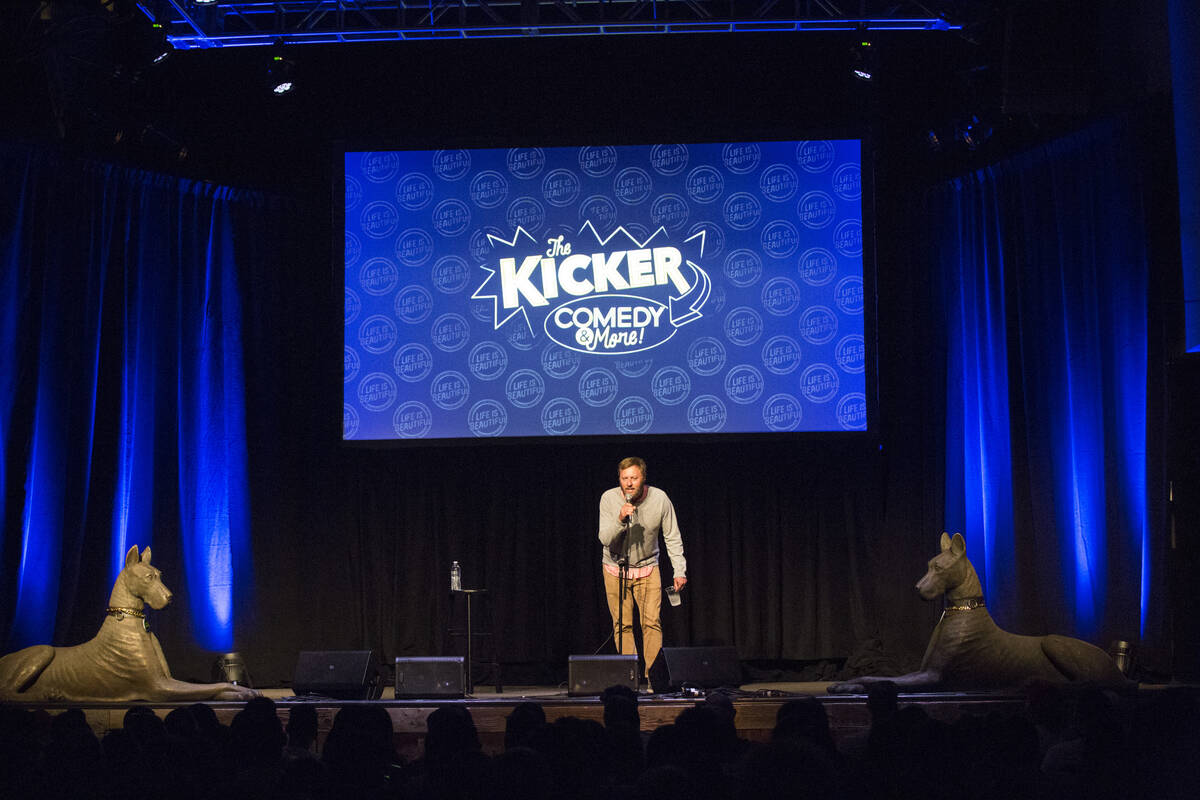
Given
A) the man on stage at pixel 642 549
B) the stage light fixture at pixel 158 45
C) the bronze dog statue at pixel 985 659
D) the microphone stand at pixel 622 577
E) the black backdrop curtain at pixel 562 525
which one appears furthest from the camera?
the black backdrop curtain at pixel 562 525

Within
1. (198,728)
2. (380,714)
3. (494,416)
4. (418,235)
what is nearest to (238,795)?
(380,714)

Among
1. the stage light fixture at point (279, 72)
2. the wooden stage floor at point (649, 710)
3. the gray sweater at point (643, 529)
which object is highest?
the stage light fixture at point (279, 72)

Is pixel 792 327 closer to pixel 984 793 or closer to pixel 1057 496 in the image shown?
pixel 1057 496

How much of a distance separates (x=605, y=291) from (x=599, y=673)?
2913 millimetres

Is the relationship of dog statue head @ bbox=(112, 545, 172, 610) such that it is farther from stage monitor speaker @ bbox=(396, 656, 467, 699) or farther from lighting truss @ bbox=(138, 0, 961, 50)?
lighting truss @ bbox=(138, 0, 961, 50)

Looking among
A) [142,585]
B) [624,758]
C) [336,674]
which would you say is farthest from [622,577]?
[624,758]

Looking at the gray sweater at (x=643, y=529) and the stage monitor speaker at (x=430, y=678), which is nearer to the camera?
the stage monitor speaker at (x=430, y=678)

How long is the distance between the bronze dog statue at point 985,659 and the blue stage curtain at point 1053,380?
3.38 feet

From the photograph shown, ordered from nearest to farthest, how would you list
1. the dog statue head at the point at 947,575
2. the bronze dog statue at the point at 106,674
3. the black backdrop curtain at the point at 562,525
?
1. the bronze dog statue at the point at 106,674
2. the dog statue head at the point at 947,575
3. the black backdrop curtain at the point at 562,525

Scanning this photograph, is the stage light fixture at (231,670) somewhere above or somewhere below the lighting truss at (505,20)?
below

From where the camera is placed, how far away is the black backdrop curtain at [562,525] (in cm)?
779

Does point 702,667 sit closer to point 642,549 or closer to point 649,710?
point 649,710

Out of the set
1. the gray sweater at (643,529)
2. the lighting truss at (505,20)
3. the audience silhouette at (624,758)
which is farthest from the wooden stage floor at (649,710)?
the lighting truss at (505,20)

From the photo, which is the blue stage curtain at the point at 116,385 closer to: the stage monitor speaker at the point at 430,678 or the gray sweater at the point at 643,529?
the stage monitor speaker at the point at 430,678
